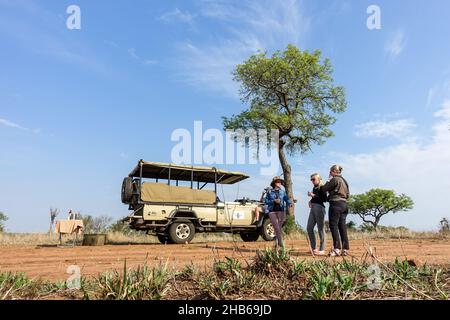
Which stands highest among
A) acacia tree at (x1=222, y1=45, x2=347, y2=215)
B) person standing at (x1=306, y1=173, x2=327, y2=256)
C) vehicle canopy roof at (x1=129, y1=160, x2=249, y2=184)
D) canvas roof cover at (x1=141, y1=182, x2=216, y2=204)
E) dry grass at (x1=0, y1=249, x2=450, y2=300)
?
acacia tree at (x1=222, y1=45, x2=347, y2=215)

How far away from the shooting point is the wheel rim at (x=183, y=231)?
1337 cm

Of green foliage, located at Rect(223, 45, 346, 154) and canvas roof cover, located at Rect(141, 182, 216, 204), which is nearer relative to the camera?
canvas roof cover, located at Rect(141, 182, 216, 204)

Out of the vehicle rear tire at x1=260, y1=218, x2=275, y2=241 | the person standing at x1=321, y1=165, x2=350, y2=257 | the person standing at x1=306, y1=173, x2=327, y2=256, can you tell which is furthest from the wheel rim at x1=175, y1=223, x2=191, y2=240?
the person standing at x1=321, y1=165, x2=350, y2=257

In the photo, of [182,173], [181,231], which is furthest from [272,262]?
[182,173]

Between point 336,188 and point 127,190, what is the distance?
25.6 ft

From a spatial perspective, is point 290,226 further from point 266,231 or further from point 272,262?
point 272,262

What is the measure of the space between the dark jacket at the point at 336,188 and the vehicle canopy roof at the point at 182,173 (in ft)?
21.0

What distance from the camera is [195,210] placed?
13.8m

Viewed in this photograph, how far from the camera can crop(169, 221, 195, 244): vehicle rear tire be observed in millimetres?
13188

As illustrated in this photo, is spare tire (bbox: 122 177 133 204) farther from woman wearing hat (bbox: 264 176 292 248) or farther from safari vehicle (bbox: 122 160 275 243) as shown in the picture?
woman wearing hat (bbox: 264 176 292 248)

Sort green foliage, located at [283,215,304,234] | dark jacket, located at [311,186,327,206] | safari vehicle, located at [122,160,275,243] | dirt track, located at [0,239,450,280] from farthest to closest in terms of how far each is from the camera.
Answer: green foliage, located at [283,215,304,234]
safari vehicle, located at [122,160,275,243]
dark jacket, located at [311,186,327,206]
dirt track, located at [0,239,450,280]

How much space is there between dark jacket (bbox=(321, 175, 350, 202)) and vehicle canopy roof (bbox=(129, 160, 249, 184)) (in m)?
6.40
